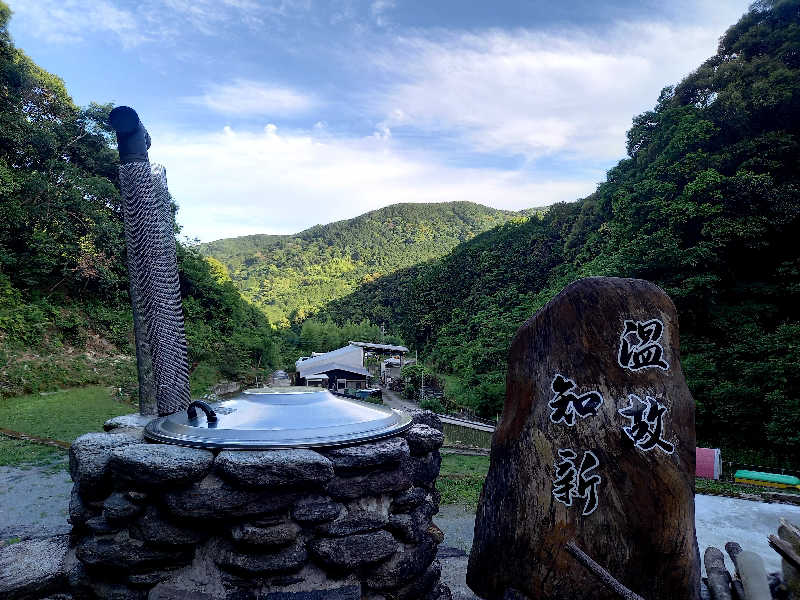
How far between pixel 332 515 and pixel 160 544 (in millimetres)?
915

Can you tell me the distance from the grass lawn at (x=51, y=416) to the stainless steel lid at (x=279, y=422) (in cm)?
545

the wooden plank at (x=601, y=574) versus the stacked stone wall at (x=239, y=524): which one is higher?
the stacked stone wall at (x=239, y=524)

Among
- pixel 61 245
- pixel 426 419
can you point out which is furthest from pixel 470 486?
pixel 61 245

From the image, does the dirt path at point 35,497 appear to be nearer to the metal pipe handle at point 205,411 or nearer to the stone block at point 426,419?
the metal pipe handle at point 205,411

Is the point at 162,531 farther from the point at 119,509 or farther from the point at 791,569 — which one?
the point at 791,569

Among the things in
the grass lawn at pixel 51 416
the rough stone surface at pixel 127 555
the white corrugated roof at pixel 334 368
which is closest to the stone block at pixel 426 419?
the rough stone surface at pixel 127 555

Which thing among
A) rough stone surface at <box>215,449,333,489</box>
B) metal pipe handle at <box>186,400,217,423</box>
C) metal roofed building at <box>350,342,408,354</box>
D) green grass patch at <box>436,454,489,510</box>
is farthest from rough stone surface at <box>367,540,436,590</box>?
metal roofed building at <box>350,342,408,354</box>

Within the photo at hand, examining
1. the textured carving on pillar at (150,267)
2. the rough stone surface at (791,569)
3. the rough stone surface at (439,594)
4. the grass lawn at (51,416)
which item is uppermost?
the textured carving on pillar at (150,267)

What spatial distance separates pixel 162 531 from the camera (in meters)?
2.43

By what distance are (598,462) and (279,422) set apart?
1.95 meters

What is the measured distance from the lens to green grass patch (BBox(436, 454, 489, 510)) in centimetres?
765

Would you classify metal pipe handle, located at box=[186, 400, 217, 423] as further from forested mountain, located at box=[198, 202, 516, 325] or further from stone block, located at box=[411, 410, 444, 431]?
forested mountain, located at box=[198, 202, 516, 325]

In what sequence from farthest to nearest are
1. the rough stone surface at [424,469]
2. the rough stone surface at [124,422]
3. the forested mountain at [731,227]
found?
the forested mountain at [731,227], the rough stone surface at [124,422], the rough stone surface at [424,469]

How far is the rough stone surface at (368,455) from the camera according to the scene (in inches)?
103
